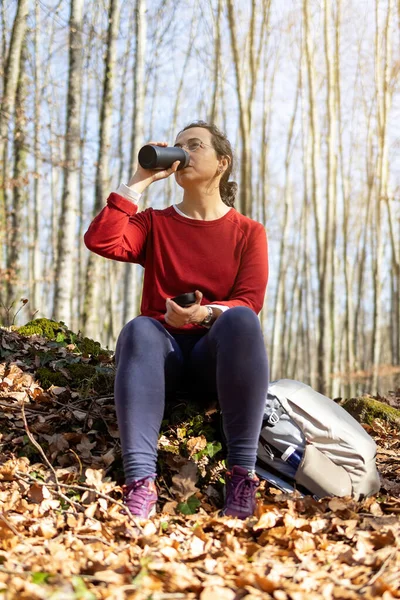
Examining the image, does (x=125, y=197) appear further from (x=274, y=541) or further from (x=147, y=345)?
(x=274, y=541)

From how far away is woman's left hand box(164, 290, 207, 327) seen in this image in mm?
2357

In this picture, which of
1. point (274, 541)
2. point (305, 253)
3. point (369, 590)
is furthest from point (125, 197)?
point (305, 253)

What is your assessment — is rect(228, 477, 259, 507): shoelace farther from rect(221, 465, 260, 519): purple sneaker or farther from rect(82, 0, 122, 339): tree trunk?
rect(82, 0, 122, 339): tree trunk

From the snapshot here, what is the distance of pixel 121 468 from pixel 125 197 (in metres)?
1.21

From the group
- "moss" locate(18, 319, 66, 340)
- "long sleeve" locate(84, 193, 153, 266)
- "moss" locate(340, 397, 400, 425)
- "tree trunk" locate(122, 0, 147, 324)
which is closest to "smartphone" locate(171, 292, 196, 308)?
"long sleeve" locate(84, 193, 153, 266)

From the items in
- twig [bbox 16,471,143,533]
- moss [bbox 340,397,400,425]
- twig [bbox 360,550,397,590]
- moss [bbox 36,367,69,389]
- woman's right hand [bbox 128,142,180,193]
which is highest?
woman's right hand [bbox 128,142,180,193]

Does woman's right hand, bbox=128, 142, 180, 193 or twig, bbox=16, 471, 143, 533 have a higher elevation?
woman's right hand, bbox=128, 142, 180, 193

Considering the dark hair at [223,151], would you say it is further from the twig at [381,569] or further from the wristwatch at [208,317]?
the twig at [381,569]

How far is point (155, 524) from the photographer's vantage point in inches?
83.4

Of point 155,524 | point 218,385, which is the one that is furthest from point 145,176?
point 155,524

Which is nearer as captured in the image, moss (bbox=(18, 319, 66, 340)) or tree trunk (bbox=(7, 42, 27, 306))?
moss (bbox=(18, 319, 66, 340))

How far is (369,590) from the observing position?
5.15 feet

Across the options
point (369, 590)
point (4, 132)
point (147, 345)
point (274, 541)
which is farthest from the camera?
point (4, 132)

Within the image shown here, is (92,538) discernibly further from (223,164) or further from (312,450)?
(223,164)
